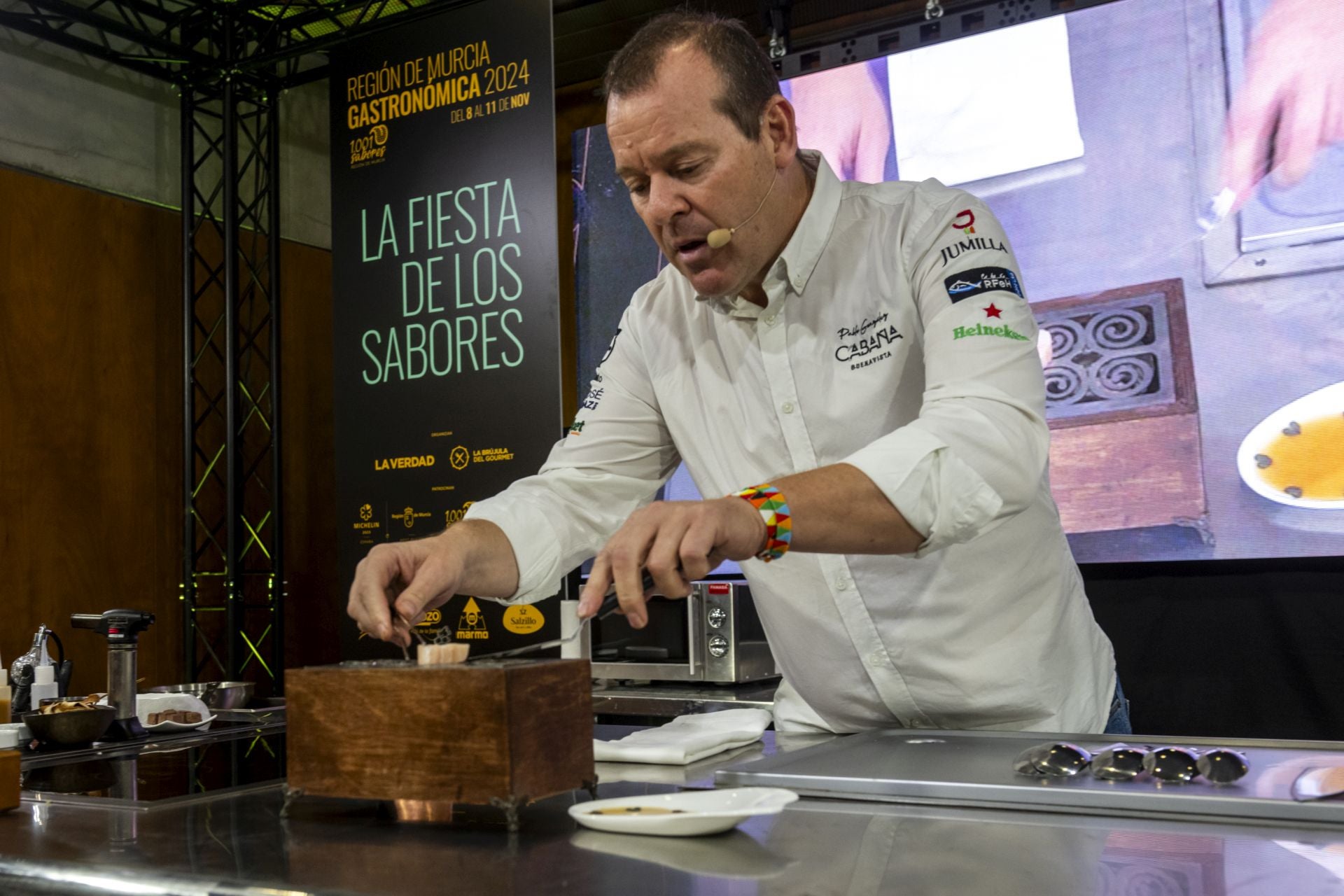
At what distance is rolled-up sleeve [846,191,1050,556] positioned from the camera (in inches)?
40.9

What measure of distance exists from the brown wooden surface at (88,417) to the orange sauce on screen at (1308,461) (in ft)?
9.89

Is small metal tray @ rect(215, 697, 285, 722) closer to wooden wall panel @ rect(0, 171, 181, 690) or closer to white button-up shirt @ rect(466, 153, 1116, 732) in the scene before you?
white button-up shirt @ rect(466, 153, 1116, 732)

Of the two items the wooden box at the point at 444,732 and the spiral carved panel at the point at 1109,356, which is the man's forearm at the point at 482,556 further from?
the spiral carved panel at the point at 1109,356

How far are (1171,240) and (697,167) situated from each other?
97.6 inches

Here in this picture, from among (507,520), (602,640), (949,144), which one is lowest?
(602,640)

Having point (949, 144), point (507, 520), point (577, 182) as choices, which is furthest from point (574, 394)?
point (507, 520)

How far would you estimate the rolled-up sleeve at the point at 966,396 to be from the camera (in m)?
1.04

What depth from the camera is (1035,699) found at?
136cm

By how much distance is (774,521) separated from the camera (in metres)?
0.99

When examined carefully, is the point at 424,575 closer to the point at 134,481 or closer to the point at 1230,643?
the point at 1230,643

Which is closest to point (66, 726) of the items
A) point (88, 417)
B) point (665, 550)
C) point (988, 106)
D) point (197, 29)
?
point (665, 550)

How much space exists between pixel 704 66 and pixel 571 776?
2.63ft

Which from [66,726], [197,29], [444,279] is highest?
[197,29]

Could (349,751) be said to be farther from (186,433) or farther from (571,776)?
(186,433)
